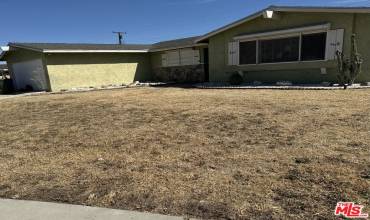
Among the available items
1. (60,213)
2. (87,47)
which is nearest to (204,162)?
(60,213)

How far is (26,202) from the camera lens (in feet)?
10.5

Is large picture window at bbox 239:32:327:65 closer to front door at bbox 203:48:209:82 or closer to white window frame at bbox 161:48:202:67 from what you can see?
front door at bbox 203:48:209:82

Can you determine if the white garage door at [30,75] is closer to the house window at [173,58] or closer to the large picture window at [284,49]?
the house window at [173,58]

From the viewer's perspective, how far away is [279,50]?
13.9 m

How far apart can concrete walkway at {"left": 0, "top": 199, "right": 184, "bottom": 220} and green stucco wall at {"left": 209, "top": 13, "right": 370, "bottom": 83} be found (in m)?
11.8

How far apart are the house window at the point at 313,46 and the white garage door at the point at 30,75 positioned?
48.0 ft

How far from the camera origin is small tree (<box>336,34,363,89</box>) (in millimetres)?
10992

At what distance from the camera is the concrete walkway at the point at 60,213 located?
2812 millimetres

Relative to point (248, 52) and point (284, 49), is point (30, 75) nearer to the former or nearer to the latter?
point (248, 52)

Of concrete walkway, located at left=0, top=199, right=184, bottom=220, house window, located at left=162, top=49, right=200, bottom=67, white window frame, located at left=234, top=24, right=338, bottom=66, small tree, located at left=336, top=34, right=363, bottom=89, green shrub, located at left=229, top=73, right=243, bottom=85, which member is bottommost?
concrete walkway, located at left=0, top=199, right=184, bottom=220

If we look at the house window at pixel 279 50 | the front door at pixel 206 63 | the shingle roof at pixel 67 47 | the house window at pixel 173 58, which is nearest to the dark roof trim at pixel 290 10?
the house window at pixel 279 50

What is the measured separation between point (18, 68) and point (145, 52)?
8891 millimetres

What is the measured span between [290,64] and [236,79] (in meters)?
2.60

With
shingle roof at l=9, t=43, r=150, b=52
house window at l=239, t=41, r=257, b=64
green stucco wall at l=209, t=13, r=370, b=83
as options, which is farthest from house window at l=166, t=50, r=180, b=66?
house window at l=239, t=41, r=257, b=64
